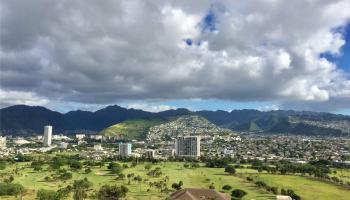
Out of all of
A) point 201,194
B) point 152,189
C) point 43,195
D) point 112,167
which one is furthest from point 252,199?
point 112,167

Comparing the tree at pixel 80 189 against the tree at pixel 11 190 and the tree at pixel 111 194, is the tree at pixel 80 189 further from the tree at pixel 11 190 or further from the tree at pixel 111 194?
the tree at pixel 11 190

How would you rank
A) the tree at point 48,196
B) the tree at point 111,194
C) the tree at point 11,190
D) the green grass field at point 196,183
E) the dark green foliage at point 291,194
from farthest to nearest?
the green grass field at point 196,183 < the dark green foliage at point 291,194 < the tree at point 11,190 < the tree at point 111,194 < the tree at point 48,196

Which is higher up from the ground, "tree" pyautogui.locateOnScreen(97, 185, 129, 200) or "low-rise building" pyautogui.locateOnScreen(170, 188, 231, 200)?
"low-rise building" pyautogui.locateOnScreen(170, 188, 231, 200)

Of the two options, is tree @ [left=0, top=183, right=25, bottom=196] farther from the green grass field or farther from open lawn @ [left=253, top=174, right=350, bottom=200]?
open lawn @ [left=253, top=174, right=350, bottom=200]

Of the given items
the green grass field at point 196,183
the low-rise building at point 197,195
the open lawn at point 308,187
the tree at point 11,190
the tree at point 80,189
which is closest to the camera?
the low-rise building at point 197,195

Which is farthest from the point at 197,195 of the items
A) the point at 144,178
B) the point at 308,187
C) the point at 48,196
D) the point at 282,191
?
the point at 308,187

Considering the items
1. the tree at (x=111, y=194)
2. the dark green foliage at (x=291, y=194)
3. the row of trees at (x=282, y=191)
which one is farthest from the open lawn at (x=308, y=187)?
the tree at (x=111, y=194)

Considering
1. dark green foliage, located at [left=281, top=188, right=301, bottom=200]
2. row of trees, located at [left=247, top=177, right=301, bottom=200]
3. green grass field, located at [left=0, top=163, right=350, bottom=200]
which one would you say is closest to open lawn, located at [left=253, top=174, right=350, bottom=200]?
green grass field, located at [left=0, top=163, right=350, bottom=200]

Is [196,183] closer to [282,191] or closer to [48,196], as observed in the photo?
[282,191]
